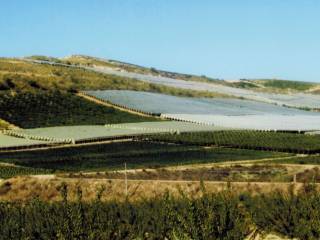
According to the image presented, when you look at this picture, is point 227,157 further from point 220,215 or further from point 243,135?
point 220,215

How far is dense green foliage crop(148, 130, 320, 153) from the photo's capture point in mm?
80688

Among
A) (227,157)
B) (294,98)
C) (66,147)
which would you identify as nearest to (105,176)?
(227,157)

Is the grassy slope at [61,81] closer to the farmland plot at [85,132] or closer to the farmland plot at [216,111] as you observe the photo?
the farmland plot at [216,111]

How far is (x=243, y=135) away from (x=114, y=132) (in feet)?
57.5

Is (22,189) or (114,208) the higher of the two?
(114,208)

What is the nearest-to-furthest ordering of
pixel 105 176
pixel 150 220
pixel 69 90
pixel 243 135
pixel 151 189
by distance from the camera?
pixel 150 220 → pixel 151 189 → pixel 105 176 → pixel 243 135 → pixel 69 90

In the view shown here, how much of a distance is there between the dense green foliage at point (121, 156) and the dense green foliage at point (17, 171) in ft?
5.20

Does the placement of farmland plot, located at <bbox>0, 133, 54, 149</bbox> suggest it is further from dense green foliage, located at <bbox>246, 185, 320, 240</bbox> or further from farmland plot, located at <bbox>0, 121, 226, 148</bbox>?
dense green foliage, located at <bbox>246, 185, 320, 240</bbox>

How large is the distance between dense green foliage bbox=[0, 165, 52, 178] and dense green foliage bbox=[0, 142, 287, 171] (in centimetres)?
159

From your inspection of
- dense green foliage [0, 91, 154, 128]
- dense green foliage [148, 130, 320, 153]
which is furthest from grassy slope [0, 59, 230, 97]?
dense green foliage [148, 130, 320, 153]

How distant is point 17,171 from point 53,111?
43.6 m

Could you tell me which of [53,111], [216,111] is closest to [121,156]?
[53,111]

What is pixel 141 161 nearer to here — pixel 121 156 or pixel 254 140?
pixel 121 156

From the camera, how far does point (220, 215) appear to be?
27516 millimetres
